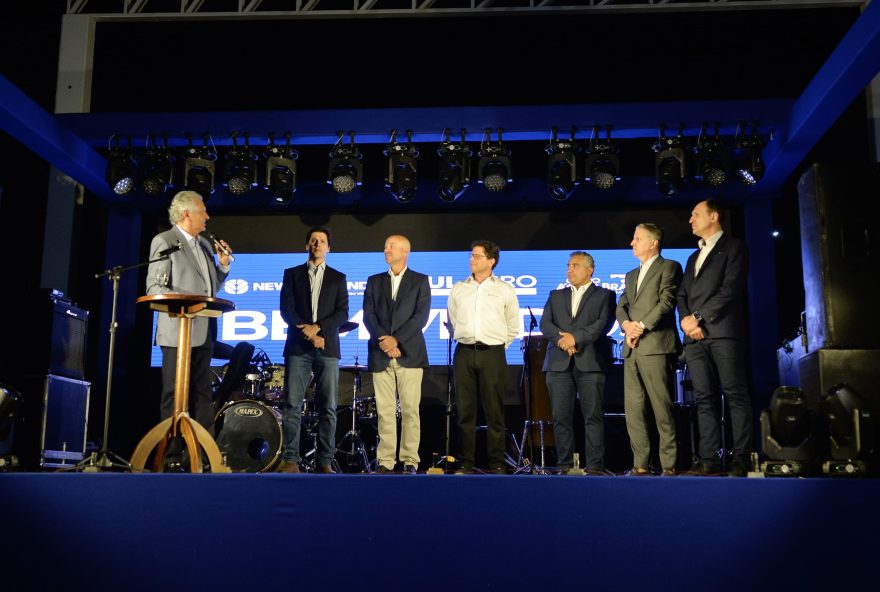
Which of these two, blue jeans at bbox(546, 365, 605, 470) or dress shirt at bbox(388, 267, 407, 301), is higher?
dress shirt at bbox(388, 267, 407, 301)

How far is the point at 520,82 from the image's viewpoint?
802 cm

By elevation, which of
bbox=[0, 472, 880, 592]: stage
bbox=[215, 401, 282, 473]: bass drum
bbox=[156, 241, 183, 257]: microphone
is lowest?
bbox=[0, 472, 880, 592]: stage

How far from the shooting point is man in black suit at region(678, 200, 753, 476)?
557 cm

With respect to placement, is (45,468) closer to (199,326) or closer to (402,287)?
(199,326)

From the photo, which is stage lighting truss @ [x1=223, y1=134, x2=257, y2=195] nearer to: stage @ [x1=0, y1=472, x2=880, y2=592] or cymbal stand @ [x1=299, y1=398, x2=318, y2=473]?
cymbal stand @ [x1=299, y1=398, x2=318, y2=473]

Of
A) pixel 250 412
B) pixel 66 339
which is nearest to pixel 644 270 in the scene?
pixel 250 412

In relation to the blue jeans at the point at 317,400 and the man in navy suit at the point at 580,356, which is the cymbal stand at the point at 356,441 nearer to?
the blue jeans at the point at 317,400

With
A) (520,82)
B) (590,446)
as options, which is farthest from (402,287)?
(520,82)

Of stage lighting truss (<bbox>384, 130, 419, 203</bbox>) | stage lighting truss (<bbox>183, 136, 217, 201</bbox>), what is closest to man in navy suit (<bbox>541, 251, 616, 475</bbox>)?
stage lighting truss (<bbox>384, 130, 419, 203</bbox>)

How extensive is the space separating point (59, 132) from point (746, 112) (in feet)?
18.1

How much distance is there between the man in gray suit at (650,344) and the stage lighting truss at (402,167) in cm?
213

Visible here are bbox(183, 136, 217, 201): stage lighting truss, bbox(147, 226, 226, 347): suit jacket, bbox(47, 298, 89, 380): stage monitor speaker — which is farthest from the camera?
bbox(183, 136, 217, 201): stage lighting truss

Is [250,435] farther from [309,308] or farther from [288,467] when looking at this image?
[309,308]

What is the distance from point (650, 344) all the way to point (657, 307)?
254 millimetres
